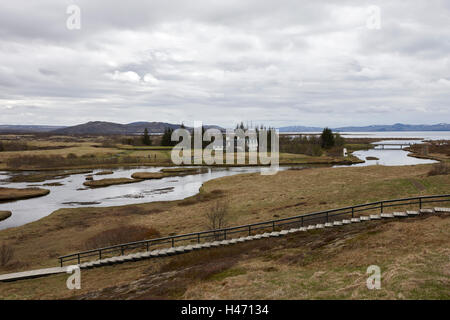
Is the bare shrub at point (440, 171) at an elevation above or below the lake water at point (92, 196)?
→ above

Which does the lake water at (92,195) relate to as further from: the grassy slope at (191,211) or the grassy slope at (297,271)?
the grassy slope at (297,271)

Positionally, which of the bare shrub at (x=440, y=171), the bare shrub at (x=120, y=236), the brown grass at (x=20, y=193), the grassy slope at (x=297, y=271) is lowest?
the bare shrub at (x=120, y=236)

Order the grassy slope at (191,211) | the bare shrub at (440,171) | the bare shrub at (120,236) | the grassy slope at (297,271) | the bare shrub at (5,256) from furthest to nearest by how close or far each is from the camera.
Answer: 1. the bare shrub at (440,171)
2. the grassy slope at (191,211)
3. the bare shrub at (120,236)
4. the bare shrub at (5,256)
5. the grassy slope at (297,271)

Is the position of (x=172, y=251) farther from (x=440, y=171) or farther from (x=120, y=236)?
(x=440, y=171)

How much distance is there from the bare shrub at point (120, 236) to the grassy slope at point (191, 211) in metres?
1.21

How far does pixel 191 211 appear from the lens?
39375 mm

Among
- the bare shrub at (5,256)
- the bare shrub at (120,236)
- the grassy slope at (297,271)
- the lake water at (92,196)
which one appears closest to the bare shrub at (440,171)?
the grassy slope at (297,271)

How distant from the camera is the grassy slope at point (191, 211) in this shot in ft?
96.7

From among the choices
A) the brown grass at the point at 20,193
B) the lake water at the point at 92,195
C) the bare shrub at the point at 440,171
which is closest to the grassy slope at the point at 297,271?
the lake water at the point at 92,195

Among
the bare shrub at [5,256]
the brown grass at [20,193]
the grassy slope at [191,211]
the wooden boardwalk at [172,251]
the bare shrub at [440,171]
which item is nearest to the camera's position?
the wooden boardwalk at [172,251]

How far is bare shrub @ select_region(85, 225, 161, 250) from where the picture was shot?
2809cm

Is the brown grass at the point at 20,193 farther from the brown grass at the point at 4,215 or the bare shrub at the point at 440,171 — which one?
the bare shrub at the point at 440,171

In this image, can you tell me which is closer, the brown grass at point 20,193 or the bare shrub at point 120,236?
the bare shrub at point 120,236
